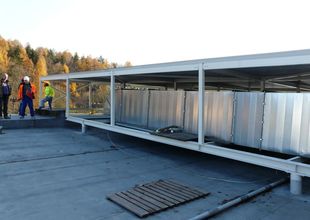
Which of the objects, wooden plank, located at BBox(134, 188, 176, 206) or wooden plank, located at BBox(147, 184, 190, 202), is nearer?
wooden plank, located at BBox(134, 188, 176, 206)

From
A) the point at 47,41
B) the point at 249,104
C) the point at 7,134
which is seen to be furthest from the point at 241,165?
the point at 47,41

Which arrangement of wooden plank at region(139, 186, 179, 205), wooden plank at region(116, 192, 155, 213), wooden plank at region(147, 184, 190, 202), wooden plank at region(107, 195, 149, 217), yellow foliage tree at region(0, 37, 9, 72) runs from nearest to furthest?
wooden plank at region(107, 195, 149, 217) < wooden plank at region(116, 192, 155, 213) < wooden plank at region(139, 186, 179, 205) < wooden plank at region(147, 184, 190, 202) < yellow foliage tree at region(0, 37, 9, 72)

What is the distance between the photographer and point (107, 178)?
4566 mm

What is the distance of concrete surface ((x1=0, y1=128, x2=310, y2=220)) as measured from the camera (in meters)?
3.32

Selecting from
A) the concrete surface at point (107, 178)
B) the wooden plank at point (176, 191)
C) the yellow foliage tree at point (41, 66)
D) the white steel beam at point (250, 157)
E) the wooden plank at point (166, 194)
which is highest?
the yellow foliage tree at point (41, 66)

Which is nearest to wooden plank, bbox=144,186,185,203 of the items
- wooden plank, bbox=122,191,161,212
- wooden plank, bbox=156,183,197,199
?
wooden plank, bbox=156,183,197,199

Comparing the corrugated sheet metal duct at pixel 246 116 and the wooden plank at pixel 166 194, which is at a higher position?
the corrugated sheet metal duct at pixel 246 116

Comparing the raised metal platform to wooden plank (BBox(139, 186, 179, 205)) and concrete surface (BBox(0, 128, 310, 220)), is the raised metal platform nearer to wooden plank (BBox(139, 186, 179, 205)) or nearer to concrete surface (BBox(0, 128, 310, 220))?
concrete surface (BBox(0, 128, 310, 220))

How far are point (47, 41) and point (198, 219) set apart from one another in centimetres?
5475

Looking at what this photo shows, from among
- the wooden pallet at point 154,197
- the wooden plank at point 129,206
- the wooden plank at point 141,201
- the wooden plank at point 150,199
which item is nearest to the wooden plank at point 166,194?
the wooden pallet at point 154,197

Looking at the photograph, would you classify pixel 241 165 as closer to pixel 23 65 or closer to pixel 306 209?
pixel 306 209

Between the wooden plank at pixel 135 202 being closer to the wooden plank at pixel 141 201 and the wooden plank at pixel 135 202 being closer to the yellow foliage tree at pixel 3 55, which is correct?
the wooden plank at pixel 141 201

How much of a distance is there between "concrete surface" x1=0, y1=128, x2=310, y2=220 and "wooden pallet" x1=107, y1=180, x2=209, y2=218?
0.09 metres

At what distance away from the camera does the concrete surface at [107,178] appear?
3316mm
